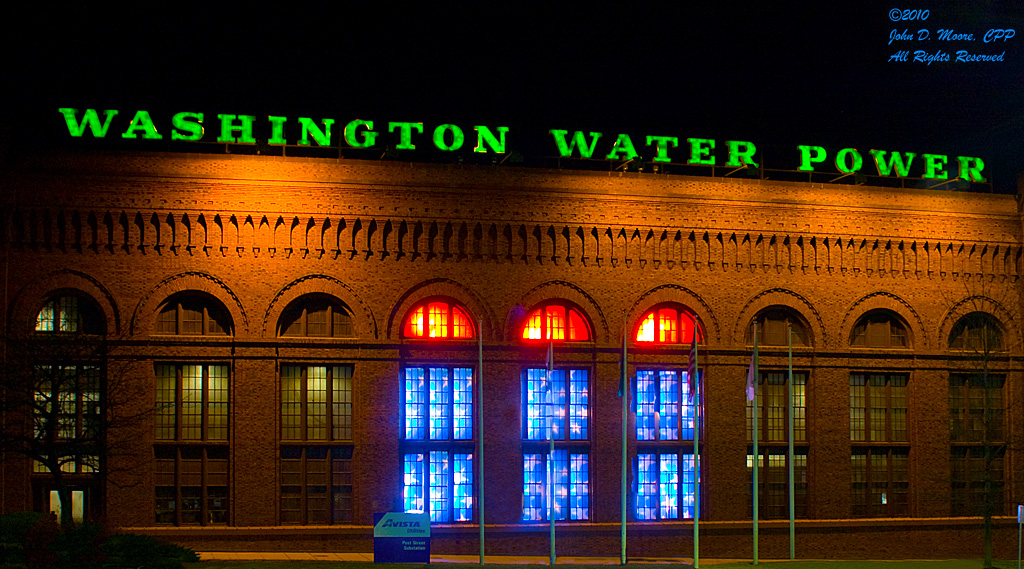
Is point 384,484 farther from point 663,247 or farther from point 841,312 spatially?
point 841,312

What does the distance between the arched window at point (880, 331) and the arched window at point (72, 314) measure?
102 feet

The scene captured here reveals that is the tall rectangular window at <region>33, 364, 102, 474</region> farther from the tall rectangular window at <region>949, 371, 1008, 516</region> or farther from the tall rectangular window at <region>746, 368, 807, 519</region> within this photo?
the tall rectangular window at <region>949, 371, 1008, 516</region>

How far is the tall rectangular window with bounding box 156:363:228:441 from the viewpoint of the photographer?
4506 cm

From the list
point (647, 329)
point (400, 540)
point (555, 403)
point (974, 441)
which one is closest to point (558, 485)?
point (555, 403)

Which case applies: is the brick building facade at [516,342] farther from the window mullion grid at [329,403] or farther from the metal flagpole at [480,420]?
the metal flagpole at [480,420]

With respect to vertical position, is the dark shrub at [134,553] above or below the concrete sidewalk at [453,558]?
above

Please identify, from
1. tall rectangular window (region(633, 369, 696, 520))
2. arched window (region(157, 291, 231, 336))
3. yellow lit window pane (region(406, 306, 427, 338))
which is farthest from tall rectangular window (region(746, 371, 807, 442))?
arched window (region(157, 291, 231, 336))

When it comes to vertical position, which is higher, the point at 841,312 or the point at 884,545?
the point at 841,312

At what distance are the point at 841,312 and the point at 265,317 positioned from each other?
23940mm

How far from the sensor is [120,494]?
44000 millimetres

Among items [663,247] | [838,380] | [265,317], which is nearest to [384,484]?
[265,317]

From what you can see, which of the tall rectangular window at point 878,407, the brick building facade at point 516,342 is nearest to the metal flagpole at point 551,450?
the brick building facade at point 516,342

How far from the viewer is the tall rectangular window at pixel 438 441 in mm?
46656

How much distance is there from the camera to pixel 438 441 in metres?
46.8
